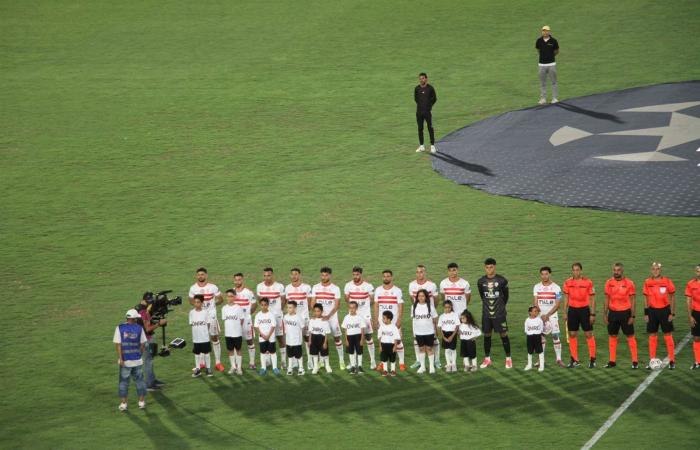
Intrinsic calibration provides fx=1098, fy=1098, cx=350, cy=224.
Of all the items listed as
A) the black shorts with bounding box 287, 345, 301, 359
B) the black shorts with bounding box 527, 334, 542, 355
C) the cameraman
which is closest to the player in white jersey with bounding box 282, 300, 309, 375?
the black shorts with bounding box 287, 345, 301, 359

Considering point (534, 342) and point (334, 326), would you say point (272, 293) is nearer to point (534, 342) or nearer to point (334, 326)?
point (334, 326)

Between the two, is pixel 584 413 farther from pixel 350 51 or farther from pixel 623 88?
pixel 350 51

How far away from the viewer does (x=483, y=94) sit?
1462 inches

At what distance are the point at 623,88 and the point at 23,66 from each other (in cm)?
2305

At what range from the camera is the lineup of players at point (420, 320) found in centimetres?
2080

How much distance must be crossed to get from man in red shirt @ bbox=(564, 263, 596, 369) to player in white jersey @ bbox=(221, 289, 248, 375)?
20.9 ft

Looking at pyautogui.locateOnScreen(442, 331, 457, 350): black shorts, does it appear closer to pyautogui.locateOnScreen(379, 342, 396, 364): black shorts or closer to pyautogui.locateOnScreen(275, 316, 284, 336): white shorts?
pyautogui.locateOnScreen(379, 342, 396, 364): black shorts

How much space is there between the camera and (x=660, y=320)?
2075 centimetres

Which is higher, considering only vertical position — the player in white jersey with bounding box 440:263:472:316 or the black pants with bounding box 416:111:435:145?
the black pants with bounding box 416:111:435:145


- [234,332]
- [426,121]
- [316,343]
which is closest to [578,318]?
[316,343]

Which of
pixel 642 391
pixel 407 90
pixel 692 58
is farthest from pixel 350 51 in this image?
pixel 642 391

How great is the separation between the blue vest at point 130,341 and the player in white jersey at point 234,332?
7.54 feet

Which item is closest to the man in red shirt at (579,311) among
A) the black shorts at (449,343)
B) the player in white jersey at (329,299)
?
the black shorts at (449,343)

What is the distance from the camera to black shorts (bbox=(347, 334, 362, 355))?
69.6 feet
